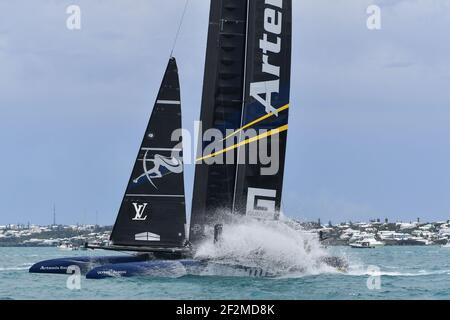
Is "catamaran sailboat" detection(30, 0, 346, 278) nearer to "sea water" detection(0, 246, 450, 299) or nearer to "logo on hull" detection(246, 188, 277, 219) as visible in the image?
"logo on hull" detection(246, 188, 277, 219)

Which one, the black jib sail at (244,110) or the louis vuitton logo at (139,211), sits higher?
the black jib sail at (244,110)

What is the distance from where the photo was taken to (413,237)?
91.9m

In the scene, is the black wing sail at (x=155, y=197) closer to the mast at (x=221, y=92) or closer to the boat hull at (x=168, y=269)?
the mast at (x=221, y=92)

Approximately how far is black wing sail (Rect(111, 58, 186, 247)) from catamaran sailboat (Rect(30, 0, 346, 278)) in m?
0.02

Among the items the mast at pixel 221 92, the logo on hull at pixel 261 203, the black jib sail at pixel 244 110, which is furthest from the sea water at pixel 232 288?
the mast at pixel 221 92

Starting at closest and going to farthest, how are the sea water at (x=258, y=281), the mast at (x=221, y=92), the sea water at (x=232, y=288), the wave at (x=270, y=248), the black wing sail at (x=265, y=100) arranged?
the sea water at (x=232, y=288), the sea water at (x=258, y=281), the wave at (x=270, y=248), the black wing sail at (x=265, y=100), the mast at (x=221, y=92)

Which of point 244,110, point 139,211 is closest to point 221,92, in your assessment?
point 244,110

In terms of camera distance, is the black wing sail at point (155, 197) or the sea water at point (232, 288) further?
the black wing sail at point (155, 197)

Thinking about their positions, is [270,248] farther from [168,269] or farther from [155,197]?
[155,197]

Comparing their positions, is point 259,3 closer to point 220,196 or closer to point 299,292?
point 220,196

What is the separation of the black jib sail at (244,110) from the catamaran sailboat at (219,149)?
24mm

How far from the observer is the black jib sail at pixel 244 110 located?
25.9 metres

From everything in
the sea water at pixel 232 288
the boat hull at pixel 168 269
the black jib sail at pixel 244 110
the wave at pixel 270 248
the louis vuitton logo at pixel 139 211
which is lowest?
the sea water at pixel 232 288

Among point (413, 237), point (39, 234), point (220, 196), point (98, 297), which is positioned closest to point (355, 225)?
point (413, 237)
